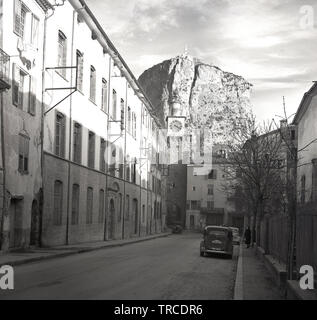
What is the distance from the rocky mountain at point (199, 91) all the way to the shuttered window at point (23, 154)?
9730 cm

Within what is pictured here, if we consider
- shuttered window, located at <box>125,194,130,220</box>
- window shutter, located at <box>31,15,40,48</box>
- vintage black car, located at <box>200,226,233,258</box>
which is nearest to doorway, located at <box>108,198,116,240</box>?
shuttered window, located at <box>125,194,130,220</box>

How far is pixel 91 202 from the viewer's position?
3269cm

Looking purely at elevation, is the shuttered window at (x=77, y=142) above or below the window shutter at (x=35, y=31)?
below

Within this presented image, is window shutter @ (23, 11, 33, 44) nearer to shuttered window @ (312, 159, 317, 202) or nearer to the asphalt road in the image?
the asphalt road

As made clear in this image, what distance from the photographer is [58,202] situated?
2678 centimetres

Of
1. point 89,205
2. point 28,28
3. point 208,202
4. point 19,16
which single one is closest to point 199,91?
point 208,202

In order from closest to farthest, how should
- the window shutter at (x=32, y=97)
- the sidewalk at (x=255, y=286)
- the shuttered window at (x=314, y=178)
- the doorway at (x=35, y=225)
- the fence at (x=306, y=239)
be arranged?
the fence at (x=306, y=239)
the sidewalk at (x=255, y=286)
the window shutter at (x=32, y=97)
the doorway at (x=35, y=225)
the shuttered window at (x=314, y=178)

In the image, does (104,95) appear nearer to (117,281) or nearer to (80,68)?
(80,68)

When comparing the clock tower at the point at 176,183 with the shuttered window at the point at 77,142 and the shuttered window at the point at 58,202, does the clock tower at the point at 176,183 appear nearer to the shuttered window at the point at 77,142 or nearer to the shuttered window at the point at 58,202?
the shuttered window at the point at 77,142

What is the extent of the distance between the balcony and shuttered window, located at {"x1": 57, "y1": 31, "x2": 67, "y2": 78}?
263 inches

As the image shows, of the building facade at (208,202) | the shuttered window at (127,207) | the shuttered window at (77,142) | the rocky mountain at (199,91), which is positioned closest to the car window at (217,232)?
the shuttered window at (77,142)

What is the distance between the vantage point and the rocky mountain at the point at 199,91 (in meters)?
124

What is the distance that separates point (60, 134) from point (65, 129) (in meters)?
0.40
